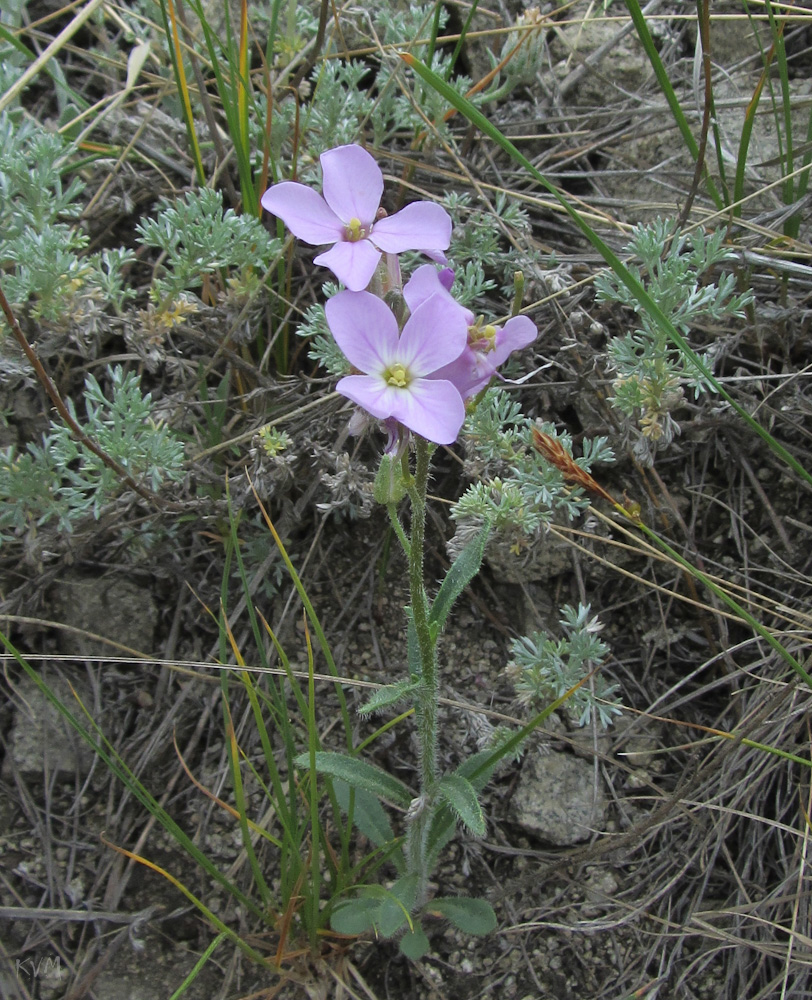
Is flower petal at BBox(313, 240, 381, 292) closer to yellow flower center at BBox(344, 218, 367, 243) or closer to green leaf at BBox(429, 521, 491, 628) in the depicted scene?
yellow flower center at BBox(344, 218, 367, 243)

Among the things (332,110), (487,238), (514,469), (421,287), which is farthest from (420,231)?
(332,110)

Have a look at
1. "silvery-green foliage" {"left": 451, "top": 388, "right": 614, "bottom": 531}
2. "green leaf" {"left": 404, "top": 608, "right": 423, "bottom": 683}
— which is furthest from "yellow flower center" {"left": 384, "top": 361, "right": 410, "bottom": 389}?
"silvery-green foliage" {"left": 451, "top": 388, "right": 614, "bottom": 531}

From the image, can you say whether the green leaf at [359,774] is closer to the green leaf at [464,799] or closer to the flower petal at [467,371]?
the green leaf at [464,799]


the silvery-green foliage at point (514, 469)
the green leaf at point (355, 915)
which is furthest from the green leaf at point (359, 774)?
the silvery-green foliage at point (514, 469)

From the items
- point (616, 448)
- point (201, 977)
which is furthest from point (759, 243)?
point (201, 977)

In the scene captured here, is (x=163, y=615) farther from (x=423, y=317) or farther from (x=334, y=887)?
(x=423, y=317)

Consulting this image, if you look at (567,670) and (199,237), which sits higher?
(199,237)

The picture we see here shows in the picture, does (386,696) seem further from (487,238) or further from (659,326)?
(487,238)
